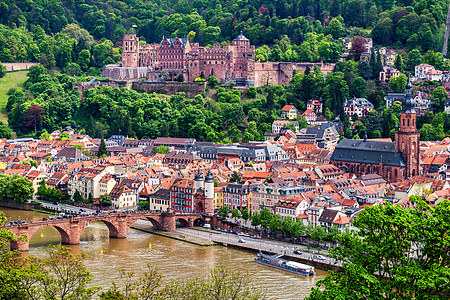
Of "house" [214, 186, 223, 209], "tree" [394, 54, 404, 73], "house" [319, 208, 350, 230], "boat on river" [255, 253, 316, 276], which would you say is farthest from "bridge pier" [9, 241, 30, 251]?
"tree" [394, 54, 404, 73]

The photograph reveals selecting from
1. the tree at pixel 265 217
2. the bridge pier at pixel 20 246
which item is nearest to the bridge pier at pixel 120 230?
the bridge pier at pixel 20 246

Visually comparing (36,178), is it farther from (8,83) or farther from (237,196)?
(8,83)

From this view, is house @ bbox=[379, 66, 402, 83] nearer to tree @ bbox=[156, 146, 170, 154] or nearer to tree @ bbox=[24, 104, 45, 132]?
tree @ bbox=[156, 146, 170, 154]

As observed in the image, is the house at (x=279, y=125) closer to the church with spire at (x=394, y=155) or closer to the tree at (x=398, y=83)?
the tree at (x=398, y=83)

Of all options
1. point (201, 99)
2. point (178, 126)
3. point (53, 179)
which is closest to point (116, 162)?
point (53, 179)

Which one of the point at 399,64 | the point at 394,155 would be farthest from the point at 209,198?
the point at 399,64

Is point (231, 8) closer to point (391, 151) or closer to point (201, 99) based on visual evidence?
point (201, 99)
